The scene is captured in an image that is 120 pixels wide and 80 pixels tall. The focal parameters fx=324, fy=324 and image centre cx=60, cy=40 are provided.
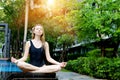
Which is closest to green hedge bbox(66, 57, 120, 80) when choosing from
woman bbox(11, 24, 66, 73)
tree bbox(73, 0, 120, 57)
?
tree bbox(73, 0, 120, 57)

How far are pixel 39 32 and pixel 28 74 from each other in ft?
2.32

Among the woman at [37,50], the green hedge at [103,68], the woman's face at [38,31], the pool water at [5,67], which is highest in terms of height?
the woman's face at [38,31]

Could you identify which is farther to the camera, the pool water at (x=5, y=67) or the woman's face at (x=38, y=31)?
the pool water at (x=5, y=67)

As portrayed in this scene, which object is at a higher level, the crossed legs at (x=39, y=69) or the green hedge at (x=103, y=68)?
the crossed legs at (x=39, y=69)

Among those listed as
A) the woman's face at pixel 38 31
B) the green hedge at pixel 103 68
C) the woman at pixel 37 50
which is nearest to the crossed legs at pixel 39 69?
the woman at pixel 37 50

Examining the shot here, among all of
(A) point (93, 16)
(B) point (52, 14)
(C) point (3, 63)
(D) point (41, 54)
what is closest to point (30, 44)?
(D) point (41, 54)

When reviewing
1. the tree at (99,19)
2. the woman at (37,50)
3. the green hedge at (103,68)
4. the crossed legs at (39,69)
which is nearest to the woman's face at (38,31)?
the woman at (37,50)

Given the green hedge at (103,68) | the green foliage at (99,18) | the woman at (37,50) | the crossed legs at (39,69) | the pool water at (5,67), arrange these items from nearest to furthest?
the crossed legs at (39,69)
the woman at (37,50)
the pool water at (5,67)
the green hedge at (103,68)
the green foliage at (99,18)

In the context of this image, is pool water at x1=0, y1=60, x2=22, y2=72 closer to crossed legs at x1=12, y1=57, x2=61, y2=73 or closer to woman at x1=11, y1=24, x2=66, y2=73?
woman at x1=11, y1=24, x2=66, y2=73

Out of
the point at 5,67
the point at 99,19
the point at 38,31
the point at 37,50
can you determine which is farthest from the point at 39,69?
the point at 99,19

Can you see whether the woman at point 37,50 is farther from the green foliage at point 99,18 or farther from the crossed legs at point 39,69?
the green foliage at point 99,18

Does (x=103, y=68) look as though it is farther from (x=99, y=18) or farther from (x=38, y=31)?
(x=38, y=31)

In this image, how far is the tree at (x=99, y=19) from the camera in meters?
14.0

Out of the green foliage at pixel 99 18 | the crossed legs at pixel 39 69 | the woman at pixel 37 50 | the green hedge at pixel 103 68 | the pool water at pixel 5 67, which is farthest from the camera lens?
the green foliage at pixel 99 18
